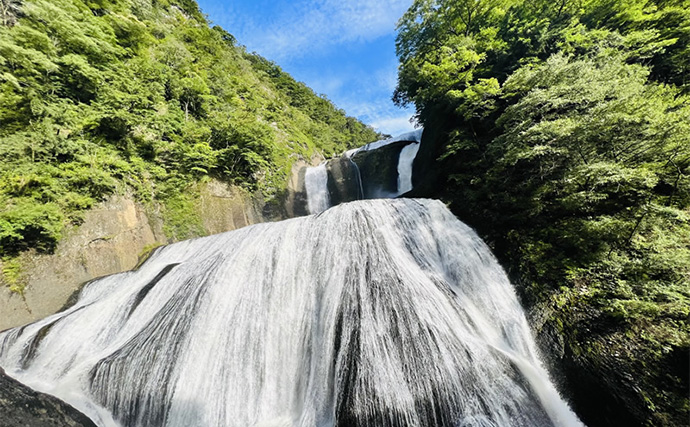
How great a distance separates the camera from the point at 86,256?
5.89 m

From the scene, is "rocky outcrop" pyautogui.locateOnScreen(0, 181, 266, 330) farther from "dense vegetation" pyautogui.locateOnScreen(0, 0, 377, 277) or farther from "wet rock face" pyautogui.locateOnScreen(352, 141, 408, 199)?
"wet rock face" pyautogui.locateOnScreen(352, 141, 408, 199)

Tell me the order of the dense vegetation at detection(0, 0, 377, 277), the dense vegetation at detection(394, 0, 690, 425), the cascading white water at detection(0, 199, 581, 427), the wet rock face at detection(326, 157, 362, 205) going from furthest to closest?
1. the wet rock face at detection(326, 157, 362, 205)
2. the dense vegetation at detection(0, 0, 377, 277)
3. the cascading white water at detection(0, 199, 581, 427)
4. the dense vegetation at detection(394, 0, 690, 425)

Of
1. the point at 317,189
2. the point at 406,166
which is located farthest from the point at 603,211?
the point at 317,189

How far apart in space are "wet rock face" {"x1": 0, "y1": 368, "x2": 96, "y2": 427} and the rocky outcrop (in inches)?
100

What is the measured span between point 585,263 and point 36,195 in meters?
11.8

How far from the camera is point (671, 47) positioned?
22.4ft

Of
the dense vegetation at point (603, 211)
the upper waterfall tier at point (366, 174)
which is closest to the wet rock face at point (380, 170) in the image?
the upper waterfall tier at point (366, 174)

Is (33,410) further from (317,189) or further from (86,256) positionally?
(317,189)

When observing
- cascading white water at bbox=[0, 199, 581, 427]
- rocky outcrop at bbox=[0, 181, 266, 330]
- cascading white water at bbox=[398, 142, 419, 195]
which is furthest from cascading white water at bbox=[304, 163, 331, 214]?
cascading white water at bbox=[0, 199, 581, 427]

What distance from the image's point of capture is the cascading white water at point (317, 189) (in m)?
15.2

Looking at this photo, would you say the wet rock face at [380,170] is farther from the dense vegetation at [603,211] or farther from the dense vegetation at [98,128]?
the dense vegetation at [603,211]

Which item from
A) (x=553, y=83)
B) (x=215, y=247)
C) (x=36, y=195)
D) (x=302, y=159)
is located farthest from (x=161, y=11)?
(x=553, y=83)

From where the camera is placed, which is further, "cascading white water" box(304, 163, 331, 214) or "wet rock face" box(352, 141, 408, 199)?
"cascading white water" box(304, 163, 331, 214)

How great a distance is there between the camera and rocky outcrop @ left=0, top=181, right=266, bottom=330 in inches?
194
